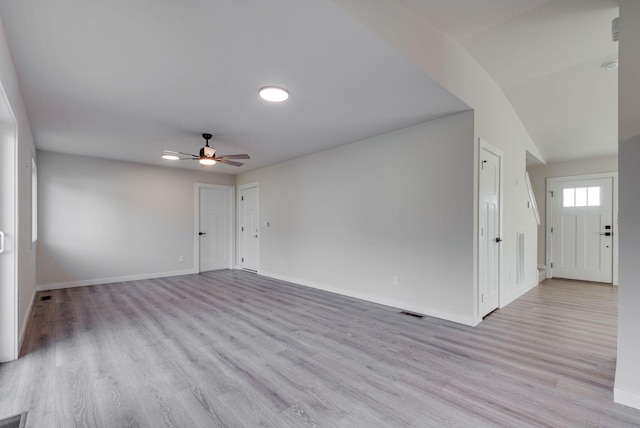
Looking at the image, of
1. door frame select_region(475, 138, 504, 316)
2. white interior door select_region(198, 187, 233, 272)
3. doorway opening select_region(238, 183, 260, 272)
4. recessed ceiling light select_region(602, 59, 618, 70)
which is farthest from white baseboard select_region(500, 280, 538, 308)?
white interior door select_region(198, 187, 233, 272)

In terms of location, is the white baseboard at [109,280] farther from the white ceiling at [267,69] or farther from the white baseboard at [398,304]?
the white baseboard at [398,304]

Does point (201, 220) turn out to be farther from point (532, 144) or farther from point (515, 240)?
point (532, 144)

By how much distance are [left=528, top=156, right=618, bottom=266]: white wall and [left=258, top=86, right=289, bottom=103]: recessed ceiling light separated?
597cm

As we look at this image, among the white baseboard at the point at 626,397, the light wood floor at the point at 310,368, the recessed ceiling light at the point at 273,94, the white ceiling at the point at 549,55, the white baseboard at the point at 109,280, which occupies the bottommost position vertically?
the white baseboard at the point at 109,280

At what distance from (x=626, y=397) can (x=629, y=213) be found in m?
1.15

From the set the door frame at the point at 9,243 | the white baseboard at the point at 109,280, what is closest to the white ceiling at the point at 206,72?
the door frame at the point at 9,243

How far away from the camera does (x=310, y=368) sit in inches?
90.0

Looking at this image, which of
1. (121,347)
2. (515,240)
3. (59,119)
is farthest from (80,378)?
(515,240)

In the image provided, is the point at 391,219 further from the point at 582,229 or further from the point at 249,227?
the point at 582,229

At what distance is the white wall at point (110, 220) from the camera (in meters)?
4.93

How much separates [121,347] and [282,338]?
1451mm

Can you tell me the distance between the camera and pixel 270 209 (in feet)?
20.0

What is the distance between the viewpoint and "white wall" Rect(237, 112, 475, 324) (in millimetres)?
3295

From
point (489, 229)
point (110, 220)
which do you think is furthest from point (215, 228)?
point (489, 229)
